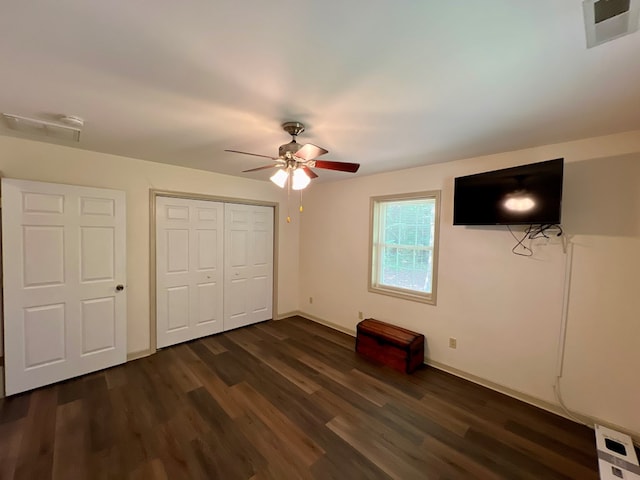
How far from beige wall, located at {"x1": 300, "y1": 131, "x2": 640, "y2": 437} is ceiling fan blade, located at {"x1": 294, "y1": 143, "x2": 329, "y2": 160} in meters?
1.89

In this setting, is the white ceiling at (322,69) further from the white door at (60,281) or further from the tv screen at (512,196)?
the white door at (60,281)

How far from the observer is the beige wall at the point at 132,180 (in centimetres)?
257

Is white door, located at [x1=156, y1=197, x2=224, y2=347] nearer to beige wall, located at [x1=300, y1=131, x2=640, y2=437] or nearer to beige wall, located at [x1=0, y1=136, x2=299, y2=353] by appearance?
beige wall, located at [x1=0, y1=136, x2=299, y2=353]

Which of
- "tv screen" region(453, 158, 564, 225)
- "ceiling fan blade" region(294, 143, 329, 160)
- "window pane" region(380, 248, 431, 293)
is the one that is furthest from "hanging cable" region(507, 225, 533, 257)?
"ceiling fan blade" region(294, 143, 329, 160)

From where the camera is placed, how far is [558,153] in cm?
236

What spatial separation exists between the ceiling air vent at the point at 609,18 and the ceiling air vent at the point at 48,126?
297 cm

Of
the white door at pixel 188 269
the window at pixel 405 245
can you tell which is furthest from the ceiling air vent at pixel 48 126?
the window at pixel 405 245

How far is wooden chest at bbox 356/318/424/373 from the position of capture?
3.03 metres

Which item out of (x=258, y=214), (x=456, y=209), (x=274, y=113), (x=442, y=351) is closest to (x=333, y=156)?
(x=274, y=113)

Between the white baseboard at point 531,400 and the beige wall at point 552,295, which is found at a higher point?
the beige wall at point 552,295

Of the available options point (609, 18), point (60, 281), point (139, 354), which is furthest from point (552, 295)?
point (60, 281)

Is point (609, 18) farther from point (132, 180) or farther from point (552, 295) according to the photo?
point (132, 180)

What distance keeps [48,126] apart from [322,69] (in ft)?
7.69

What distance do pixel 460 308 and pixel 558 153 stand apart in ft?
5.72
